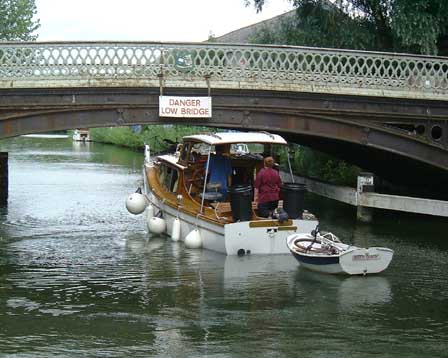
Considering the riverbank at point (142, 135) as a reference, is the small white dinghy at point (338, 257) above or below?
above

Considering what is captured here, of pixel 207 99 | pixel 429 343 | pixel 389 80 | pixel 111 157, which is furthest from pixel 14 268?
pixel 111 157

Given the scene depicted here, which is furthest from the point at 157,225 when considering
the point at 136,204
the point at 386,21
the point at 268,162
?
the point at 386,21

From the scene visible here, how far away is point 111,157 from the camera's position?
57.5 meters

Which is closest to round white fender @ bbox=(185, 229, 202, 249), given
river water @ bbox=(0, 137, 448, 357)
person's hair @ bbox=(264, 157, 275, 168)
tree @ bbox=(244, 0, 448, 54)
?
river water @ bbox=(0, 137, 448, 357)

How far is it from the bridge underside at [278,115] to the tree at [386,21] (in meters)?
3.55

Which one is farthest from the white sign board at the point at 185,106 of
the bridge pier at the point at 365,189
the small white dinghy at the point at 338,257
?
the small white dinghy at the point at 338,257

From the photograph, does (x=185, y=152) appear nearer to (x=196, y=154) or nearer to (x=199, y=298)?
(x=196, y=154)

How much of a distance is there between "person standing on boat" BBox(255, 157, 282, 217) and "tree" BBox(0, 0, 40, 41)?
48.7 meters

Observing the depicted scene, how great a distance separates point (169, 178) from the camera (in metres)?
23.1

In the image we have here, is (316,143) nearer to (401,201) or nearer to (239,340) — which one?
(401,201)

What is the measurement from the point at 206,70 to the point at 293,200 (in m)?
4.85

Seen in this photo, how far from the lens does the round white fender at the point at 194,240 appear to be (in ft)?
64.4

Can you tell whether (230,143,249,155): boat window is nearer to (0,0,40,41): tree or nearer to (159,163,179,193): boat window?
(159,163,179,193): boat window

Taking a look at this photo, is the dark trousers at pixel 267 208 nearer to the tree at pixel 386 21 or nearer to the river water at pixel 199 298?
the river water at pixel 199 298
